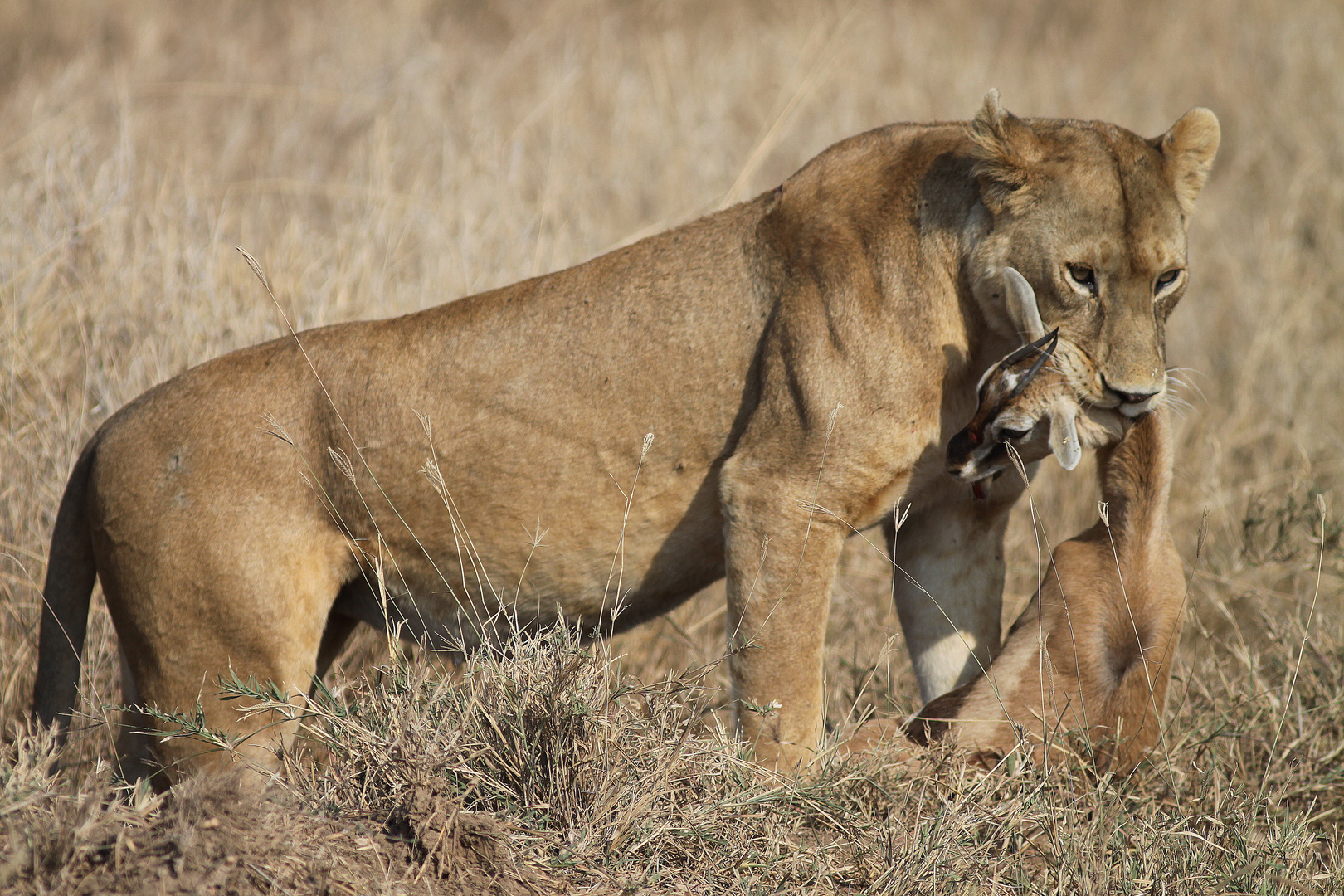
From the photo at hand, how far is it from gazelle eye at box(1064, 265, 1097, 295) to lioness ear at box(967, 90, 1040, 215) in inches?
8.9

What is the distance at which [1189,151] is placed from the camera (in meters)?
3.55

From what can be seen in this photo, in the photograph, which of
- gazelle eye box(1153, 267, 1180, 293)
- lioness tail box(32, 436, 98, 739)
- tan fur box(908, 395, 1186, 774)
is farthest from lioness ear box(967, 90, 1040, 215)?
lioness tail box(32, 436, 98, 739)

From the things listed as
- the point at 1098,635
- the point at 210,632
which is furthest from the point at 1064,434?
the point at 210,632

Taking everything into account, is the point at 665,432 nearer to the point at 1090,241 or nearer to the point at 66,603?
the point at 1090,241

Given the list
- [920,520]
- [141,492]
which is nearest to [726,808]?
[920,520]

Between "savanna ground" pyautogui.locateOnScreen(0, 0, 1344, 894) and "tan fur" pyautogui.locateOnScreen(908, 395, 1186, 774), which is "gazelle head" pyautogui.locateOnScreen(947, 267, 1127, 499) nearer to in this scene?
"tan fur" pyautogui.locateOnScreen(908, 395, 1186, 774)

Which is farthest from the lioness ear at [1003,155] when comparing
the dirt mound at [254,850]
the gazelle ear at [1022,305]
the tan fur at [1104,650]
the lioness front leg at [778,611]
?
the dirt mound at [254,850]

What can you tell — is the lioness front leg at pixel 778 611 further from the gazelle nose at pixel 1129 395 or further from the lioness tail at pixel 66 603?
the lioness tail at pixel 66 603

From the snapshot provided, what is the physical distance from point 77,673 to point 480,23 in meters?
9.57

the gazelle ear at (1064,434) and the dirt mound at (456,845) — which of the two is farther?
the gazelle ear at (1064,434)

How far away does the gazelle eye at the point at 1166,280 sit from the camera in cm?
339

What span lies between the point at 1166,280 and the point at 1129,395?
386 millimetres

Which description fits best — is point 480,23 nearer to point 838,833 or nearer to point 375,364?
point 375,364

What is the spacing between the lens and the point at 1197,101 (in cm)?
1130
